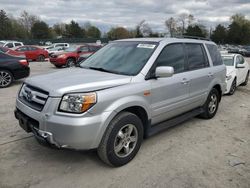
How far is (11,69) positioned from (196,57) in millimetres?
6983

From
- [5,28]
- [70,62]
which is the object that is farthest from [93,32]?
[70,62]

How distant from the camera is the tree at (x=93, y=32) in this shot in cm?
9175

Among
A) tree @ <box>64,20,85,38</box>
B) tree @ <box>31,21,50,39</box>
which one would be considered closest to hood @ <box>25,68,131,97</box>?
tree @ <box>31,21,50,39</box>

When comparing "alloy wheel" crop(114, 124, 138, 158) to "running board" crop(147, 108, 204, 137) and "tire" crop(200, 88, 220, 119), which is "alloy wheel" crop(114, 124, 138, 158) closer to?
"running board" crop(147, 108, 204, 137)

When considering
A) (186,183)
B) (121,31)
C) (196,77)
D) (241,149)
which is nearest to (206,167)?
(186,183)

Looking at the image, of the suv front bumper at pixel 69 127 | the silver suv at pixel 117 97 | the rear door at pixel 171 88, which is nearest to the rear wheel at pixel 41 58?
the silver suv at pixel 117 97

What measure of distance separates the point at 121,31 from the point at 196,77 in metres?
92.6

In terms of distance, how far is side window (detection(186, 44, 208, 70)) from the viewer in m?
4.80

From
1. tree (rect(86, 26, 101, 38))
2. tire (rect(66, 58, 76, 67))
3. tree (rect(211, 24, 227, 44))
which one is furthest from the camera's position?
tree (rect(86, 26, 101, 38))

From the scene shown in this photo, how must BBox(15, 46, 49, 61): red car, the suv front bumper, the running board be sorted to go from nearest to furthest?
the suv front bumper → the running board → BBox(15, 46, 49, 61): red car

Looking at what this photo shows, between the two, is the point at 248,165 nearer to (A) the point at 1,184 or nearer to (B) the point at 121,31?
(A) the point at 1,184

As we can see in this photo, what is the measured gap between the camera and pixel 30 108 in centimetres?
331

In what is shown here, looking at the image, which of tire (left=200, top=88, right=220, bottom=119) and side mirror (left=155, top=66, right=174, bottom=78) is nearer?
side mirror (left=155, top=66, right=174, bottom=78)

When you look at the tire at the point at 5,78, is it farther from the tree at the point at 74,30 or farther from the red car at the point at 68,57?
the tree at the point at 74,30
